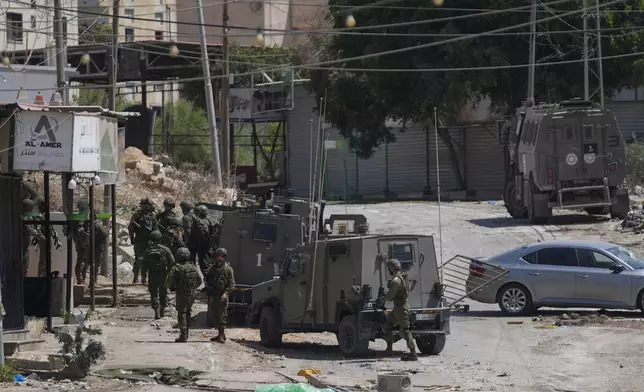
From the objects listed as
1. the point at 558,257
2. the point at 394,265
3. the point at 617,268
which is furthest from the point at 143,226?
the point at 617,268

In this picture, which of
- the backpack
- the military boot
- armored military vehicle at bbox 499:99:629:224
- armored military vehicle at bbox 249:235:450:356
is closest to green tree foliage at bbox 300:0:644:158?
armored military vehicle at bbox 499:99:629:224

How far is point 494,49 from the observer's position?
46781mm

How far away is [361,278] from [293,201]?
5.63 metres

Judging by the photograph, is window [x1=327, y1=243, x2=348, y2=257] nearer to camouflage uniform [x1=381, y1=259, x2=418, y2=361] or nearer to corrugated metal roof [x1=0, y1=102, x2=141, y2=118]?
camouflage uniform [x1=381, y1=259, x2=418, y2=361]

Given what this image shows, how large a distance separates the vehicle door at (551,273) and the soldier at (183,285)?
24.2 ft

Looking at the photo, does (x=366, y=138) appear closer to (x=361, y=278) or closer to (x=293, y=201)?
(x=293, y=201)

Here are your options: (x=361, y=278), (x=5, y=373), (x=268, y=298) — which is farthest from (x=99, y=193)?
(x=5, y=373)

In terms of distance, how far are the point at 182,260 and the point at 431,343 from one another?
4.11 metres

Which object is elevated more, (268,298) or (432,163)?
(432,163)

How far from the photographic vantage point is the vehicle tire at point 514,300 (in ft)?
77.7

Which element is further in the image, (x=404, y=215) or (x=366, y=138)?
(x=366, y=138)

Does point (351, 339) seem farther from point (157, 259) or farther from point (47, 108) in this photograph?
point (47, 108)

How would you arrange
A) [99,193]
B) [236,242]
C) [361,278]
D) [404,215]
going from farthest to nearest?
1. [404,215]
2. [99,193]
3. [236,242]
4. [361,278]

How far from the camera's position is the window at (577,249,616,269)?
22969 mm
